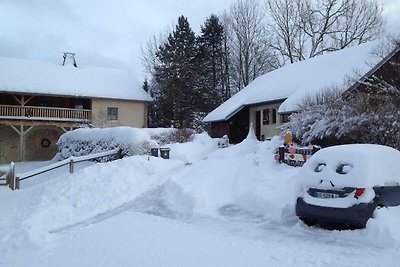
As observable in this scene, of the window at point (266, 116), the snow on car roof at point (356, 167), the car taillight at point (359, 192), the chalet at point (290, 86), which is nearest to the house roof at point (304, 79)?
the chalet at point (290, 86)

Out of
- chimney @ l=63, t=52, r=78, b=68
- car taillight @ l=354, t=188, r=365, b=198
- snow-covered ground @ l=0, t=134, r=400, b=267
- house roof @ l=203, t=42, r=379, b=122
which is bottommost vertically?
snow-covered ground @ l=0, t=134, r=400, b=267

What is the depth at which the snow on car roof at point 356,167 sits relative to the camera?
24.9 feet

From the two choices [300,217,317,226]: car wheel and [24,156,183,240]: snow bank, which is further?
[24,156,183,240]: snow bank

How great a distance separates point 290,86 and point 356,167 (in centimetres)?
1841

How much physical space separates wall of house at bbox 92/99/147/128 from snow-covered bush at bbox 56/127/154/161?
27.8 ft

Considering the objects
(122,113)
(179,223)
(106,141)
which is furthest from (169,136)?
(179,223)

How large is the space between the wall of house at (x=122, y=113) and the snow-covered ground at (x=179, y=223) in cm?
1982

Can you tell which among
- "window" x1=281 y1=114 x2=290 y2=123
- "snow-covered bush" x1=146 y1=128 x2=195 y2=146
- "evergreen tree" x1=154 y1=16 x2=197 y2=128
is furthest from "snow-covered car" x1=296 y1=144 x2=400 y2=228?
"evergreen tree" x1=154 y1=16 x2=197 y2=128

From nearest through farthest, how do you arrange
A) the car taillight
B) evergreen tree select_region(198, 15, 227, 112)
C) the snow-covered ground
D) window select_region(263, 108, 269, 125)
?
1. the snow-covered ground
2. the car taillight
3. window select_region(263, 108, 269, 125)
4. evergreen tree select_region(198, 15, 227, 112)

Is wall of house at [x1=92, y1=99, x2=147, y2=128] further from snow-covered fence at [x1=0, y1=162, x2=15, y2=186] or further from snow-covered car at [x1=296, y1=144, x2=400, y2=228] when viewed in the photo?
snow-covered car at [x1=296, y1=144, x2=400, y2=228]

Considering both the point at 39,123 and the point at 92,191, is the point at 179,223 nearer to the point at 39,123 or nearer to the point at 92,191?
the point at 92,191

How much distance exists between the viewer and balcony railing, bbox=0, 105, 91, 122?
1252 inches

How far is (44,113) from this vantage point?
32875 mm

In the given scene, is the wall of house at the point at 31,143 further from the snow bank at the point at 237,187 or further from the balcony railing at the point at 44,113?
the snow bank at the point at 237,187
